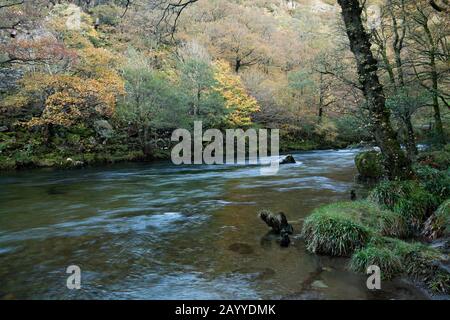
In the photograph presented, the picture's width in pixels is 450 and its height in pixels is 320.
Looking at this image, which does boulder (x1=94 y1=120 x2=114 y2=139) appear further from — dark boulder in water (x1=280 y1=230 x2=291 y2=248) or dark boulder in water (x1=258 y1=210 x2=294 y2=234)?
dark boulder in water (x1=280 y1=230 x2=291 y2=248)

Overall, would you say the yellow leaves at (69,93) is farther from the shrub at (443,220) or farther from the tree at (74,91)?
the shrub at (443,220)

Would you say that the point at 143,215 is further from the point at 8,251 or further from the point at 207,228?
the point at 8,251

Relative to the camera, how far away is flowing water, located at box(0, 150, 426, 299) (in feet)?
17.9

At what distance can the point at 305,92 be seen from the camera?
3975cm

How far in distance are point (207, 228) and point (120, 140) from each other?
20647mm

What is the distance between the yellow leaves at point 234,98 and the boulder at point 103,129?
9.65m

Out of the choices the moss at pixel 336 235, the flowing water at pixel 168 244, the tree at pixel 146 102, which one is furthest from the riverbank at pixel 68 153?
the moss at pixel 336 235

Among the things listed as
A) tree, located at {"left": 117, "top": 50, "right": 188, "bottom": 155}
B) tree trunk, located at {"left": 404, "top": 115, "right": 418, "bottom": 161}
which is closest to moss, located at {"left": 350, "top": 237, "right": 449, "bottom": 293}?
tree trunk, located at {"left": 404, "top": 115, "right": 418, "bottom": 161}

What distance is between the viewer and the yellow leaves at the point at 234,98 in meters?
32.4

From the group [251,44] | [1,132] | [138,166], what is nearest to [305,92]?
[251,44]

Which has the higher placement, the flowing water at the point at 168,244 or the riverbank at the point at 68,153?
the riverbank at the point at 68,153

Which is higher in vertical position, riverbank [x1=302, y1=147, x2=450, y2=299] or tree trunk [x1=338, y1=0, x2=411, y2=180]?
tree trunk [x1=338, y1=0, x2=411, y2=180]

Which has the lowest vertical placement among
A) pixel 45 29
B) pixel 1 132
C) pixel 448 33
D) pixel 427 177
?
pixel 427 177

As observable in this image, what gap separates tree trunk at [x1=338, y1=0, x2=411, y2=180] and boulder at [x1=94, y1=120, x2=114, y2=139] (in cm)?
2166
